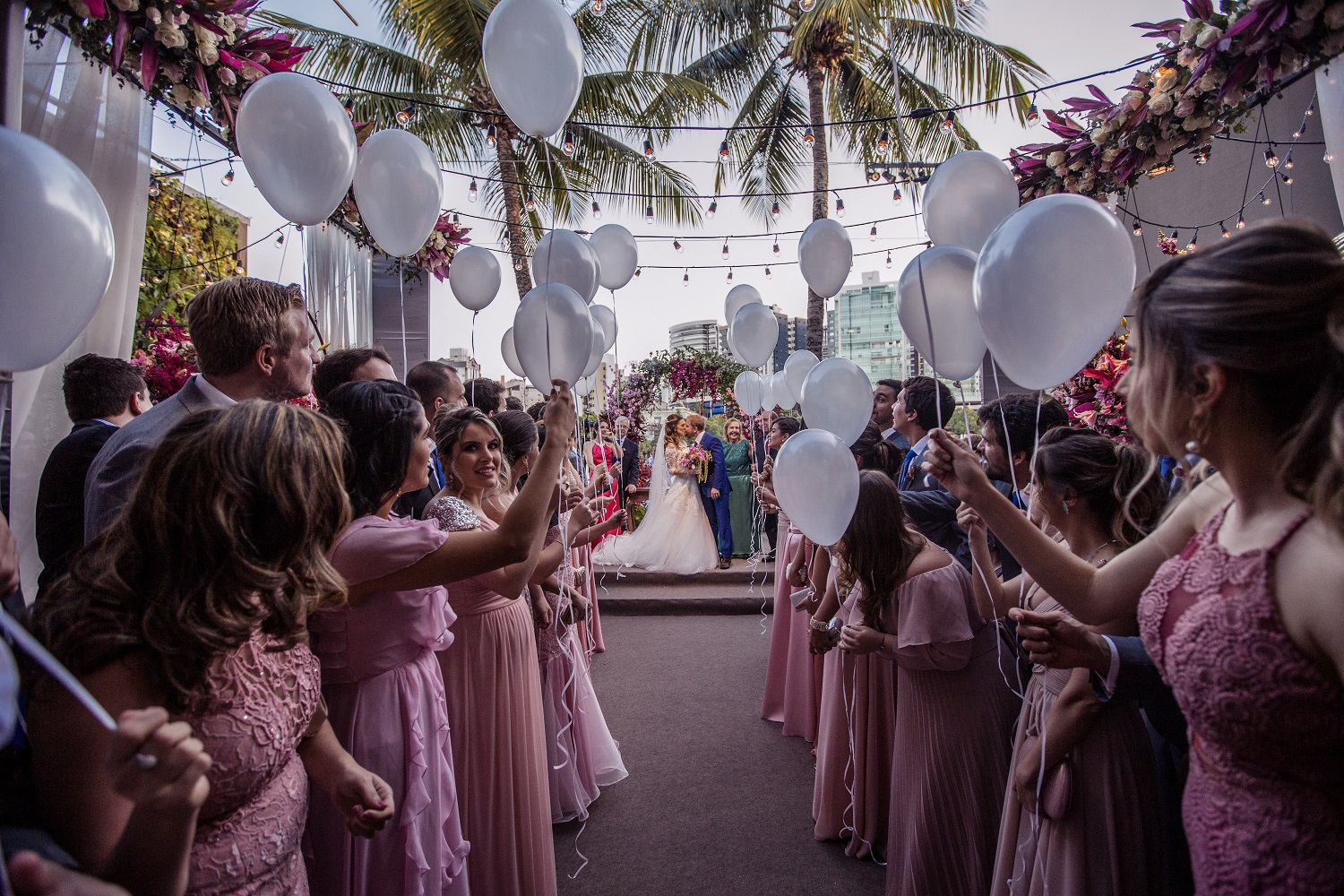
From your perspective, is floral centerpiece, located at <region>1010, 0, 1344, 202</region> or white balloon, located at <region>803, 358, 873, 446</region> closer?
floral centerpiece, located at <region>1010, 0, 1344, 202</region>

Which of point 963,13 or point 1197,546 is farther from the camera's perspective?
point 963,13

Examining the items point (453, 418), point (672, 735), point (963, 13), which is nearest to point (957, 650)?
point (453, 418)

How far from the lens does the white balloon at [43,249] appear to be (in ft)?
3.35

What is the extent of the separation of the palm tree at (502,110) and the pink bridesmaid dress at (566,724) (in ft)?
16.7

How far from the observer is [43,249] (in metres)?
1.06

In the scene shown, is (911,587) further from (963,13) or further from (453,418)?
(963,13)

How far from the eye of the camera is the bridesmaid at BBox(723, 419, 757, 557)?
26.5 ft

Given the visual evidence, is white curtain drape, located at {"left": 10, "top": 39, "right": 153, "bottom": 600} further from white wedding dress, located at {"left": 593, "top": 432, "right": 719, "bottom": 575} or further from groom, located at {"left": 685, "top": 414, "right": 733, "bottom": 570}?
groom, located at {"left": 685, "top": 414, "right": 733, "bottom": 570}

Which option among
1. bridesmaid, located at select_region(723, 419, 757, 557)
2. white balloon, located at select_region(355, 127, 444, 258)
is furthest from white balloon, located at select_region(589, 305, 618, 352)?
bridesmaid, located at select_region(723, 419, 757, 557)

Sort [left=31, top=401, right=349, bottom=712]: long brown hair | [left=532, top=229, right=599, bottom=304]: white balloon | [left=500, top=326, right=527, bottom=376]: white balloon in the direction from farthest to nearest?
1. [left=500, top=326, right=527, bottom=376]: white balloon
2. [left=532, top=229, right=599, bottom=304]: white balloon
3. [left=31, top=401, right=349, bottom=712]: long brown hair

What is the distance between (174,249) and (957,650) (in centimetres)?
672

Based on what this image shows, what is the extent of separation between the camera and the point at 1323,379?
0.87 m

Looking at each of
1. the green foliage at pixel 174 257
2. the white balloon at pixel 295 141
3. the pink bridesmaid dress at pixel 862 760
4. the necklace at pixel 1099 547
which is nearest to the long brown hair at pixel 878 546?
Answer: the pink bridesmaid dress at pixel 862 760

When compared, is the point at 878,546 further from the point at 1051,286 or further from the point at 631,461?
the point at 631,461
